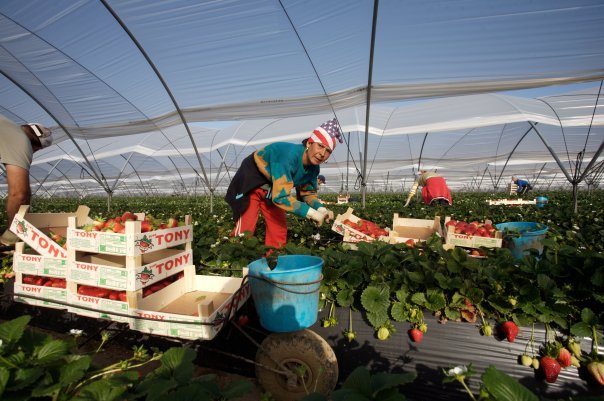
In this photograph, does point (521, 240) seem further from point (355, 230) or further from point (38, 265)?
point (38, 265)

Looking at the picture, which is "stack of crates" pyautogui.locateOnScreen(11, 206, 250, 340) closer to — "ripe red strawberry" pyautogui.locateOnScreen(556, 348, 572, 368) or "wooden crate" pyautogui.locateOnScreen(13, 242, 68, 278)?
"wooden crate" pyautogui.locateOnScreen(13, 242, 68, 278)

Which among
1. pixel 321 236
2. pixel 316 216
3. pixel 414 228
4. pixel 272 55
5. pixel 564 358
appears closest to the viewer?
pixel 564 358

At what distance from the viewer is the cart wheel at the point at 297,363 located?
1.70 m

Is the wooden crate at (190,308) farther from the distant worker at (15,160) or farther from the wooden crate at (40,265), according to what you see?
the distant worker at (15,160)

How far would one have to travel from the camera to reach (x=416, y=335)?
2.00m

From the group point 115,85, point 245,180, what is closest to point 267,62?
point 245,180

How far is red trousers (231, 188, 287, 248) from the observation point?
12.2 feet

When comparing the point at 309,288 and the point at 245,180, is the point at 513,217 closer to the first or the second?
the point at 245,180

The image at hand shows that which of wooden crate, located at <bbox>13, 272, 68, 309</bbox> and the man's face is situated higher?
the man's face

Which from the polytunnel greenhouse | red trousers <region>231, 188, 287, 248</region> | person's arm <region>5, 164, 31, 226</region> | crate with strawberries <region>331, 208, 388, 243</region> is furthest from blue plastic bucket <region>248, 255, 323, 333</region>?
person's arm <region>5, 164, 31, 226</region>

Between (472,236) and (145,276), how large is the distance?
3708mm

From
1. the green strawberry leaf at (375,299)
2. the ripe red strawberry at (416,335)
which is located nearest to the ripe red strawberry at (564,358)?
the ripe red strawberry at (416,335)

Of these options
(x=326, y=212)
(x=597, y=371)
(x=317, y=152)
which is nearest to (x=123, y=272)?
(x=326, y=212)

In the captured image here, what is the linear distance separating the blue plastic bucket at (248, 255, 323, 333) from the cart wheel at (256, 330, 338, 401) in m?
0.07
